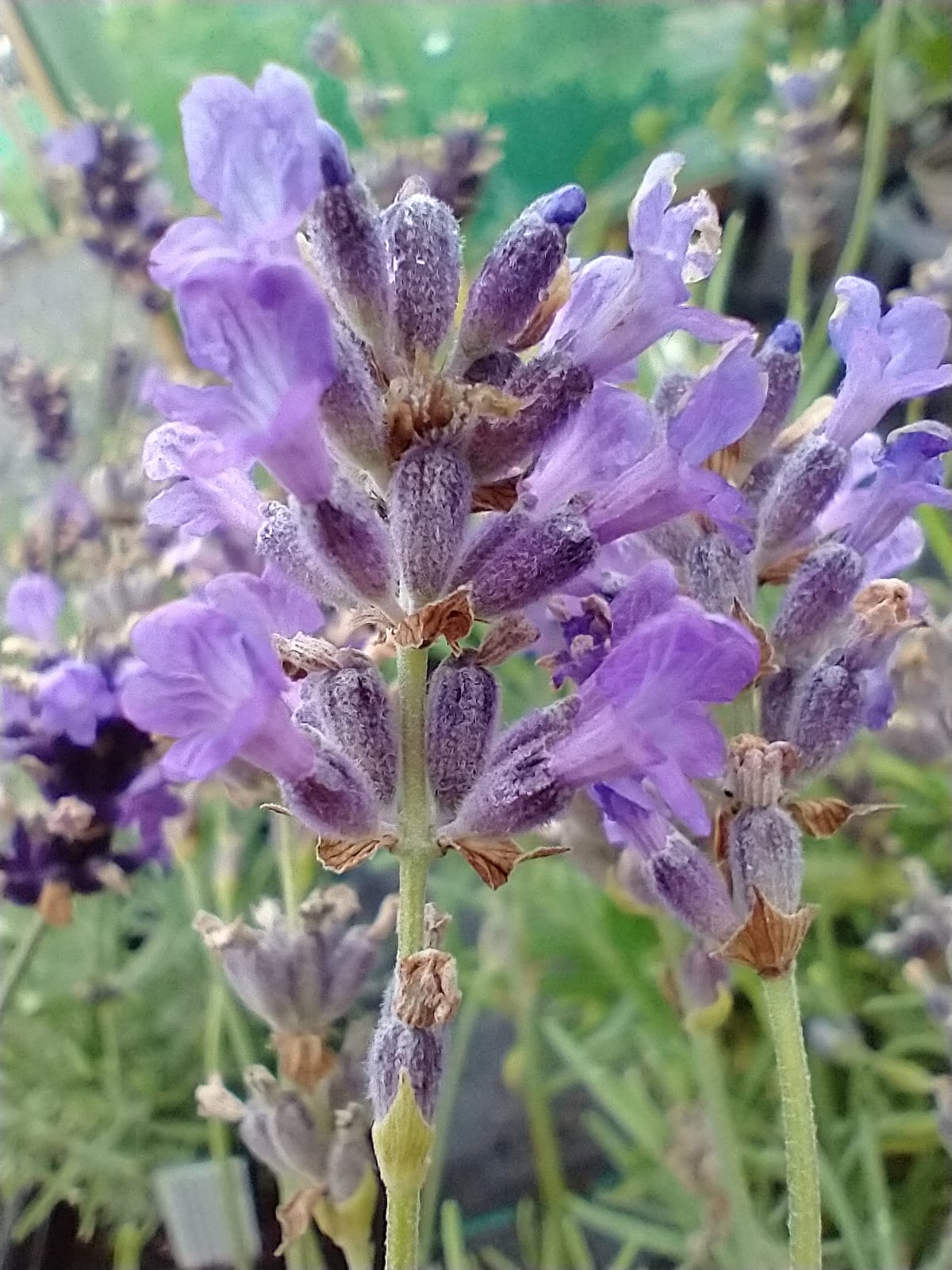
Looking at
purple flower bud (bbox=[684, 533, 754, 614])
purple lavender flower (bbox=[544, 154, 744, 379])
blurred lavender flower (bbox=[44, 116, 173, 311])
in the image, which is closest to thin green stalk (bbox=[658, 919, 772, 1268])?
purple flower bud (bbox=[684, 533, 754, 614])

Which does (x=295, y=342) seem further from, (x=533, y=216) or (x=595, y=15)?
(x=595, y=15)

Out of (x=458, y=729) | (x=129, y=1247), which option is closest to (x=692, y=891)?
(x=458, y=729)

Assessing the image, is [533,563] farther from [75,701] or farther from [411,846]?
[75,701]

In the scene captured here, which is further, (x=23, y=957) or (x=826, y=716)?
(x=23, y=957)

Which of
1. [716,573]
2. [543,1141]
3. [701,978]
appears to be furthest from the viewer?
[543,1141]

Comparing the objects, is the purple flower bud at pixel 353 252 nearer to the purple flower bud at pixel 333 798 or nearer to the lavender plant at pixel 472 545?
the lavender plant at pixel 472 545

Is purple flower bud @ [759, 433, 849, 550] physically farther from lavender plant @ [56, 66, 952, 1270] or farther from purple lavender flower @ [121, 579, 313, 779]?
purple lavender flower @ [121, 579, 313, 779]
